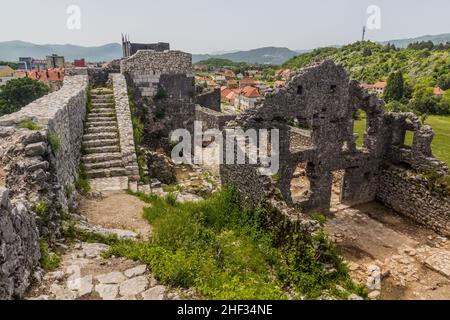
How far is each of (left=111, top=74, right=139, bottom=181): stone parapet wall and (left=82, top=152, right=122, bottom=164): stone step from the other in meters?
0.27

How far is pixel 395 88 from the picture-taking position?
249ft

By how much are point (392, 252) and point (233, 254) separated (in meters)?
6.21

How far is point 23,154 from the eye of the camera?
6434 mm

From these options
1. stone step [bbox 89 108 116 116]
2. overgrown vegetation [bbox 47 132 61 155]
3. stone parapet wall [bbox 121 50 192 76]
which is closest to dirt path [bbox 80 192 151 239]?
overgrown vegetation [bbox 47 132 61 155]

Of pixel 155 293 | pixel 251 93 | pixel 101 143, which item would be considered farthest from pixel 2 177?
pixel 251 93

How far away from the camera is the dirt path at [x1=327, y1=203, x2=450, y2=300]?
8.89 m

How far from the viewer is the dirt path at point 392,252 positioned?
889cm

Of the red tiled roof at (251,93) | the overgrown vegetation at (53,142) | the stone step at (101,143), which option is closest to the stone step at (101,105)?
the stone step at (101,143)

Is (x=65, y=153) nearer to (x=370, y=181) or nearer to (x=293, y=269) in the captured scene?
(x=293, y=269)

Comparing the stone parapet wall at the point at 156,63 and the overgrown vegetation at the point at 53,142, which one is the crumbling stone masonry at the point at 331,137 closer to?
the overgrown vegetation at the point at 53,142

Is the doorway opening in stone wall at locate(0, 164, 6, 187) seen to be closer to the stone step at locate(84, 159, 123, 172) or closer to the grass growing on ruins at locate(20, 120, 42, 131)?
the grass growing on ruins at locate(20, 120, 42, 131)

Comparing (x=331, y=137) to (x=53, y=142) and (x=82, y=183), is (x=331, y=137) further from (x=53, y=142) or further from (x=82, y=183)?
(x=53, y=142)

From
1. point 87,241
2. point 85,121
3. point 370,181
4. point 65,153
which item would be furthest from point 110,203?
point 370,181

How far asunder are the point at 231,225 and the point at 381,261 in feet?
15.5
